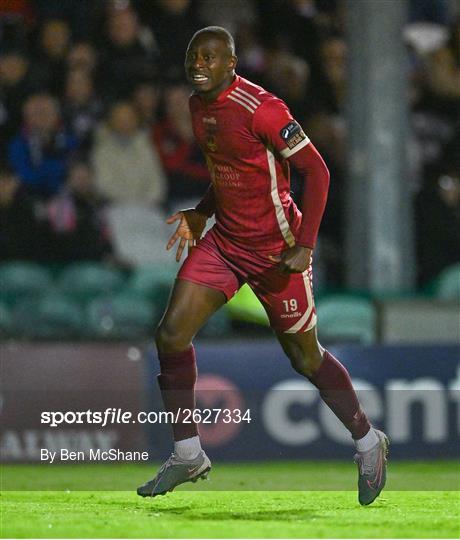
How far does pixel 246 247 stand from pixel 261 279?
155mm

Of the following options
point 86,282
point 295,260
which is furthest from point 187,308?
point 86,282

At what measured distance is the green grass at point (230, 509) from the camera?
5.51m

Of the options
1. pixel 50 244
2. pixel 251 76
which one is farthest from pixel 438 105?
pixel 50 244

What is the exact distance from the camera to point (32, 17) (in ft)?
37.4

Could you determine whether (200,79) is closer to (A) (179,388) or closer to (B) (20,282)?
(A) (179,388)

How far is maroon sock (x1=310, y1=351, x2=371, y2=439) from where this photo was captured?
249 inches

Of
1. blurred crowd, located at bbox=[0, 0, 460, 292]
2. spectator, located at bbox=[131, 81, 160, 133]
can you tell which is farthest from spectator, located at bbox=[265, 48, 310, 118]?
spectator, located at bbox=[131, 81, 160, 133]

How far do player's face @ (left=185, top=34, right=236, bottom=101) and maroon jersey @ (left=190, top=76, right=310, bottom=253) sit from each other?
9cm

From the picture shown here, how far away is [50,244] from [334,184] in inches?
90.5

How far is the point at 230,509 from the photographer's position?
628 cm


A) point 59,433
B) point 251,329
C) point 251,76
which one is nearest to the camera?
point 59,433

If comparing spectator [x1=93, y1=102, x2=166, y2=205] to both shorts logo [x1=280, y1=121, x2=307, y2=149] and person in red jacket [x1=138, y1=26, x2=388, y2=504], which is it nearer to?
person in red jacket [x1=138, y1=26, x2=388, y2=504]

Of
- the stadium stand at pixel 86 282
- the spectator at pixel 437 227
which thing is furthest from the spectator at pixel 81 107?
the spectator at pixel 437 227

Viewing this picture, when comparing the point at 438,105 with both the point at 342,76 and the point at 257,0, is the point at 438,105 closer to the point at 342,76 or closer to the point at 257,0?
the point at 342,76
